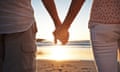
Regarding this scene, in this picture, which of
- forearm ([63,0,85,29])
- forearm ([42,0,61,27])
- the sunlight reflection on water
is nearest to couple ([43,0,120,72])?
forearm ([63,0,85,29])

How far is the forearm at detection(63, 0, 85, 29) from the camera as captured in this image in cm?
319

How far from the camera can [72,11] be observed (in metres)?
3.24

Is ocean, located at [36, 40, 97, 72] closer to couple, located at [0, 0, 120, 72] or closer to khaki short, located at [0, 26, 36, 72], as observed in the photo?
couple, located at [0, 0, 120, 72]

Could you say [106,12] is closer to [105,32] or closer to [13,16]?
[105,32]

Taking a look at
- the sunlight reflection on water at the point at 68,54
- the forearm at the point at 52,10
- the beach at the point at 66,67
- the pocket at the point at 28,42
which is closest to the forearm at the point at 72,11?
the forearm at the point at 52,10

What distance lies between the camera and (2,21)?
2121 millimetres

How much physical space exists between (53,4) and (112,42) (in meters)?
0.85

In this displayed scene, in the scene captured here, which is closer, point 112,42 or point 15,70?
point 15,70

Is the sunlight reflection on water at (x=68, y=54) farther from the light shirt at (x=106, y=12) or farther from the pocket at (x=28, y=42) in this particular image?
the pocket at (x=28, y=42)

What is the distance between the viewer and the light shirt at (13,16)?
2.12 meters

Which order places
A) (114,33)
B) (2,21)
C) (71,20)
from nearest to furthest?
(2,21) → (114,33) → (71,20)

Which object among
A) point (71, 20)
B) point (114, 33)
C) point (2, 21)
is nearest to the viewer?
point (2, 21)

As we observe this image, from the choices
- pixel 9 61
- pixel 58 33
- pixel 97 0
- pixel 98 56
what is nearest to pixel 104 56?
pixel 98 56

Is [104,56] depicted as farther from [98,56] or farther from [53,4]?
[53,4]
